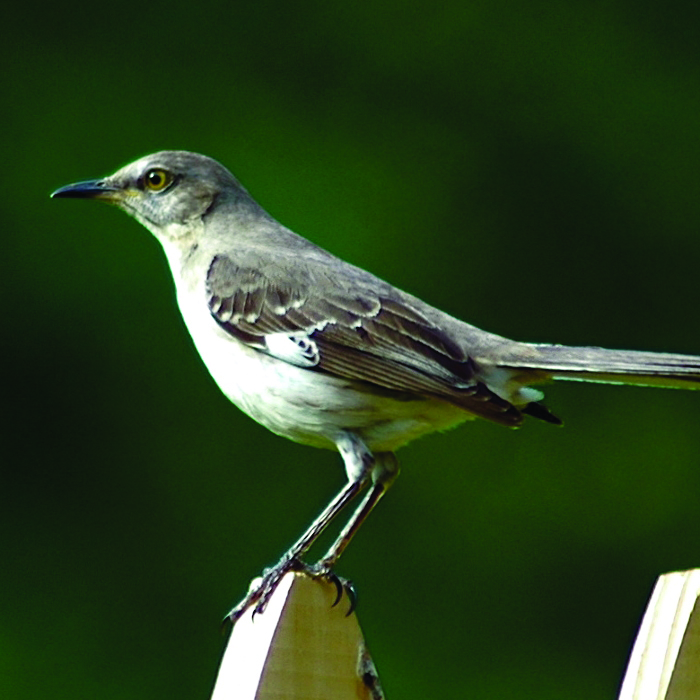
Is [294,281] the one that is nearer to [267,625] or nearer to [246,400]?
[246,400]

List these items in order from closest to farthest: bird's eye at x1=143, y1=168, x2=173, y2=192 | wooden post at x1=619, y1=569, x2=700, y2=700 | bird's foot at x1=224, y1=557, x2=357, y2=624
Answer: wooden post at x1=619, y1=569, x2=700, y2=700 < bird's foot at x1=224, y1=557, x2=357, y2=624 < bird's eye at x1=143, y1=168, x2=173, y2=192

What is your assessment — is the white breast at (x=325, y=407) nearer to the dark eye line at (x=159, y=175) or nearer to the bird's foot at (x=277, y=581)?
the bird's foot at (x=277, y=581)

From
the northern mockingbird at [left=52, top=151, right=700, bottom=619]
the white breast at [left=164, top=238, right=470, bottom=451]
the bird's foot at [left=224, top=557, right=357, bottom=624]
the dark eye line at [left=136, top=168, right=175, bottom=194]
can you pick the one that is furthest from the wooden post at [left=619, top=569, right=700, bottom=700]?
the dark eye line at [left=136, top=168, right=175, bottom=194]

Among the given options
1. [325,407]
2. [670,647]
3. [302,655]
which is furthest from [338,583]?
[325,407]

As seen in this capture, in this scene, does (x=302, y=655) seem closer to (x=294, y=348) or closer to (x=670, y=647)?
(x=670, y=647)

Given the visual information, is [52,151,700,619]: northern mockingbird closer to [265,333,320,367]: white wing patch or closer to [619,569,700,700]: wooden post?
[265,333,320,367]: white wing patch

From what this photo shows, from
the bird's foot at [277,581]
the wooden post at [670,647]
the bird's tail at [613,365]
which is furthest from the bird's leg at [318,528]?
the wooden post at [670,647]

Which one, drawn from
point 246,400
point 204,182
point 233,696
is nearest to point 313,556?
point 204,182
